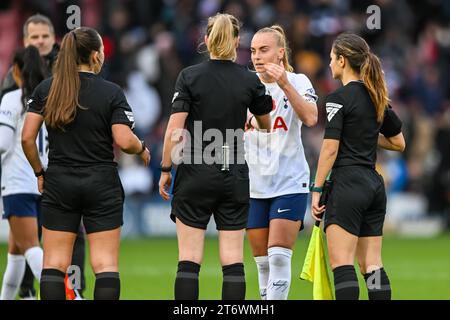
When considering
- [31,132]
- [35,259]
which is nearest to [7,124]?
[35,259]

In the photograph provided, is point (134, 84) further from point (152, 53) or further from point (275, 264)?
point (275, 264)

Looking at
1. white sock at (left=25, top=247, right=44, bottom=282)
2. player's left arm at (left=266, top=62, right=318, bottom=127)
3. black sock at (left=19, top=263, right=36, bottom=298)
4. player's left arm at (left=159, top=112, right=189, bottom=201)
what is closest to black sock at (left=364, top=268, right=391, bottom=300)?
player's left arm at (left=266, top=62, right=318, bottom=127)

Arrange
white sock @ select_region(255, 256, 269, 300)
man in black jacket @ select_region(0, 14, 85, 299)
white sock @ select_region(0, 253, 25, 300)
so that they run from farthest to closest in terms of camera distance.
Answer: white sock @ select_region(0, 253, 25, 300) → man in black jacket @ select_region(0, 14, 85, 299) → white sock @ select_region(255, 256, 269, 300)

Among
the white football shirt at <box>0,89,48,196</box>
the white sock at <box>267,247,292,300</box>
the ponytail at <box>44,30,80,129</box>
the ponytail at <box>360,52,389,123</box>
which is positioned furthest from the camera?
the white football shirt at <box>0,89,48,196</box>

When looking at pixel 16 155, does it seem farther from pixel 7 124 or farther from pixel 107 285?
pixel 107 285

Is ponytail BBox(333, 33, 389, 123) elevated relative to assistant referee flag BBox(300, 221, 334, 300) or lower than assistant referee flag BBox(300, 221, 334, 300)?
elevated

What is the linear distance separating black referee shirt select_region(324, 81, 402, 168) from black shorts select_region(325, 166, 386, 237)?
9cm

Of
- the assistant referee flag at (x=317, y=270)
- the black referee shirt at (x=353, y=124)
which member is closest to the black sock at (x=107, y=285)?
the assistant referee flag at (x=317, y=270)

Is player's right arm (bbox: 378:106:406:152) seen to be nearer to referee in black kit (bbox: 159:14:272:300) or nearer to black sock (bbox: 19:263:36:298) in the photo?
referee in black kit (bbox: 159:14:272:300)

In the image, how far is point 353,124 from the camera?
8.58m

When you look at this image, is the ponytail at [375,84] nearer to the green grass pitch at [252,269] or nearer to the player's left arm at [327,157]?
the player's left arm at [327,157]

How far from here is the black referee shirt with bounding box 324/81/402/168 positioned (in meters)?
8.53

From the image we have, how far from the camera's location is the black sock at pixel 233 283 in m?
8.38

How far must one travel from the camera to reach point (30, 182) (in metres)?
10.5
